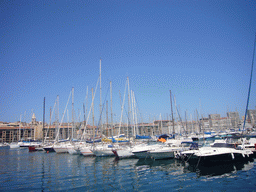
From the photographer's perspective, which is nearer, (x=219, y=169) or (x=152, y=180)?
(x=152, y=180)

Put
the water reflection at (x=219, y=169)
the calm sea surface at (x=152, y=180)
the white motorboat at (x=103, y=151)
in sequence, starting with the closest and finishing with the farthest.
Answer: the calm sea surface at (x=152, y=180) < the water reflection at (x=219, y=169) < the white motorboat at (x=103, y=151)

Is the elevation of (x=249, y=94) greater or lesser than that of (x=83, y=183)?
greater

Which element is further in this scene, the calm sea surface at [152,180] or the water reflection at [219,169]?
the water reflection at [219,169]

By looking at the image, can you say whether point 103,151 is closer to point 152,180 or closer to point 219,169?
point 152,180

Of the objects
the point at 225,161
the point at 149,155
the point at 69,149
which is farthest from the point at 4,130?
the point at 225,161

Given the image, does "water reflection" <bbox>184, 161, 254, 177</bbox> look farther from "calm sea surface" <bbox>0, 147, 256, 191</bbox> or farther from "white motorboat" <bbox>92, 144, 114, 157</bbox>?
"white motorboat" <bbox>92, 144, 114, 157</bbox>

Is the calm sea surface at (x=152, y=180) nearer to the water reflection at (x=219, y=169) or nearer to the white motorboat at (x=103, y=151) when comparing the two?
the water reflection at (x=219, y=169)

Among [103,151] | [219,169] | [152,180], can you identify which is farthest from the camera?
[103,151]

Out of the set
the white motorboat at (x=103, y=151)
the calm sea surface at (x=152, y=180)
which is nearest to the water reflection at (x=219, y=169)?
Result: the calm sea surface at (x=152, y=180)

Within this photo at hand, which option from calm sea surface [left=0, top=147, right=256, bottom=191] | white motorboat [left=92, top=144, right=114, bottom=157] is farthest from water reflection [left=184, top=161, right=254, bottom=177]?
white motorboat [left=92, top=144, right=114, bottom=157]

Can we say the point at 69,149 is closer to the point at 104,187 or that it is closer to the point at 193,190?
the point at 104,187

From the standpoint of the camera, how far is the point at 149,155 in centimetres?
2722

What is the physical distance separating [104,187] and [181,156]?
13.3 m

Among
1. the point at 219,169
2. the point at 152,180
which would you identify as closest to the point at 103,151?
the point at 152,180
